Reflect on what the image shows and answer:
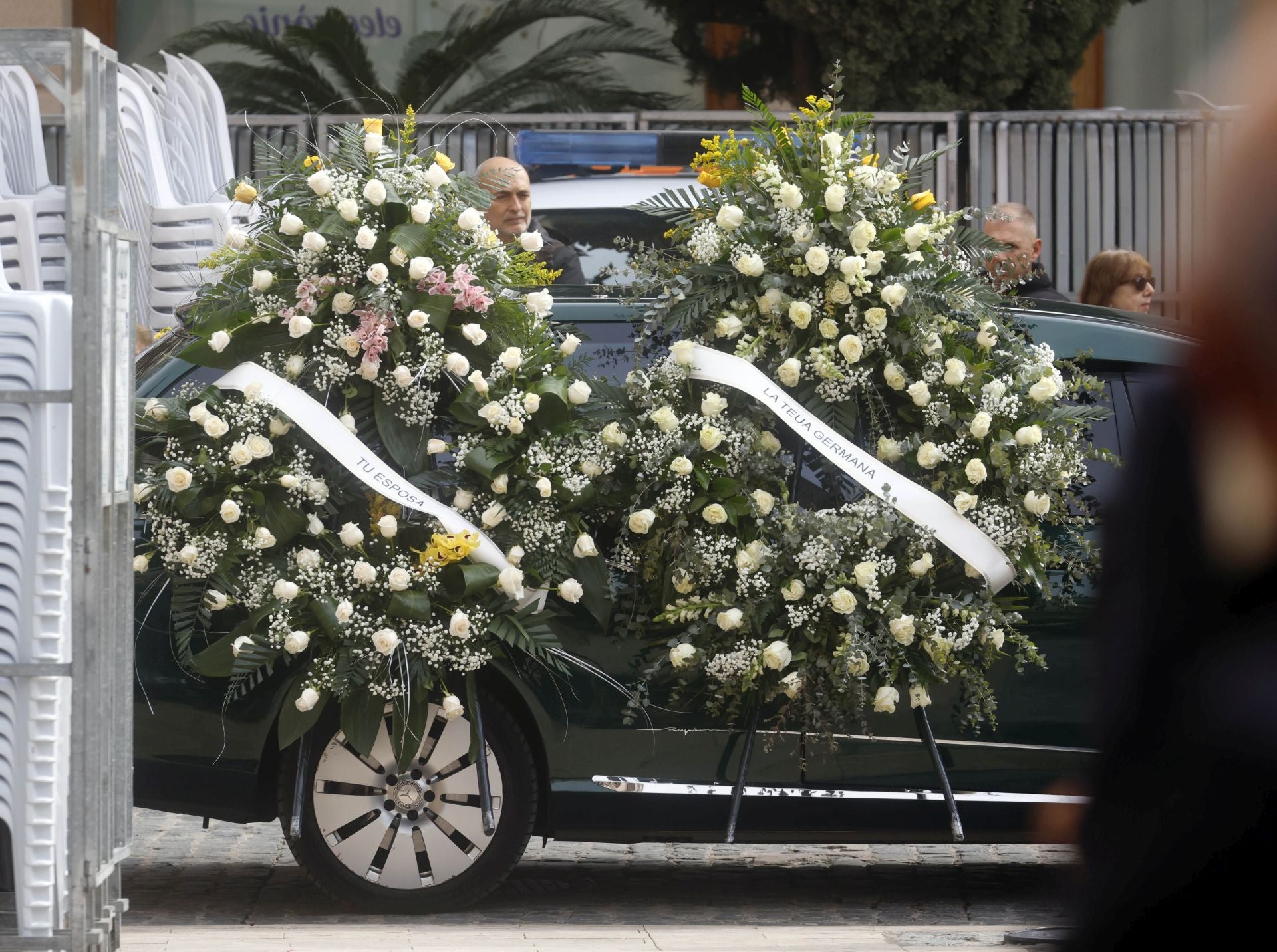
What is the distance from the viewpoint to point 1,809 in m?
3.65

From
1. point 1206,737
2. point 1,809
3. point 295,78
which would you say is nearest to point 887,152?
point 295,78

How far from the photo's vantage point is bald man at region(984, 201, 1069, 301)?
555 centimetres

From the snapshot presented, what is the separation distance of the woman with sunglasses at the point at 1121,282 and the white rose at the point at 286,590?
13.9ft

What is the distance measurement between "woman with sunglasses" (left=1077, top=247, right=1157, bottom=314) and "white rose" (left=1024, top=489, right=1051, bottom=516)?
302 cm

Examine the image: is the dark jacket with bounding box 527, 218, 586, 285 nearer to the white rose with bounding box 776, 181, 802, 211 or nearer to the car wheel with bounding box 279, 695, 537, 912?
the white rose with bounding box 776, 181, 802, 211

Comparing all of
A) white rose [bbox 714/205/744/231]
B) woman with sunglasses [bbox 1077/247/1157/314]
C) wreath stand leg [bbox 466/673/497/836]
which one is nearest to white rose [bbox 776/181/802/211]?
white rose [bbox 714/205/744/231]

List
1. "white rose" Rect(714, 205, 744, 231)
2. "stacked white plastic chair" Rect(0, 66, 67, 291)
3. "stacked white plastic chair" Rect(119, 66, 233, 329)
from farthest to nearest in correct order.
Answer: "stacked white plastic chair" Rect(119, 66, 233, 329) → "stacked white plastic chair" Rect(0, 66, 67, 291) → "white rose" Rect(714, 205, 744, 231)

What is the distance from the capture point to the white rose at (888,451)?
5.32m

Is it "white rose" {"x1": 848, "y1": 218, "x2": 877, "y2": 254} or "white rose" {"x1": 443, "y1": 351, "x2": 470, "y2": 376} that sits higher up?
"white rose" {"x1": 848, "y1": 218, "x2": 877, "y2": 254}

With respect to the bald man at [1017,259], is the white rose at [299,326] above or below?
below

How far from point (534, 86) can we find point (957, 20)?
3.57 meters

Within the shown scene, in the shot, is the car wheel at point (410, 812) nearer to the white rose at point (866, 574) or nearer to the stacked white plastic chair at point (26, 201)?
the white rose at point (866, 574)

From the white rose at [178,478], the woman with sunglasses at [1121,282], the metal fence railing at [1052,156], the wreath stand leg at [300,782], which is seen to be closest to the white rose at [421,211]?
the white rose at [178,478]

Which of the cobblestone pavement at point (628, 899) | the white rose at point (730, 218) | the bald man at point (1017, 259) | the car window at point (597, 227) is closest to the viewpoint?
the cobblestone pavement at point (628, 899)
